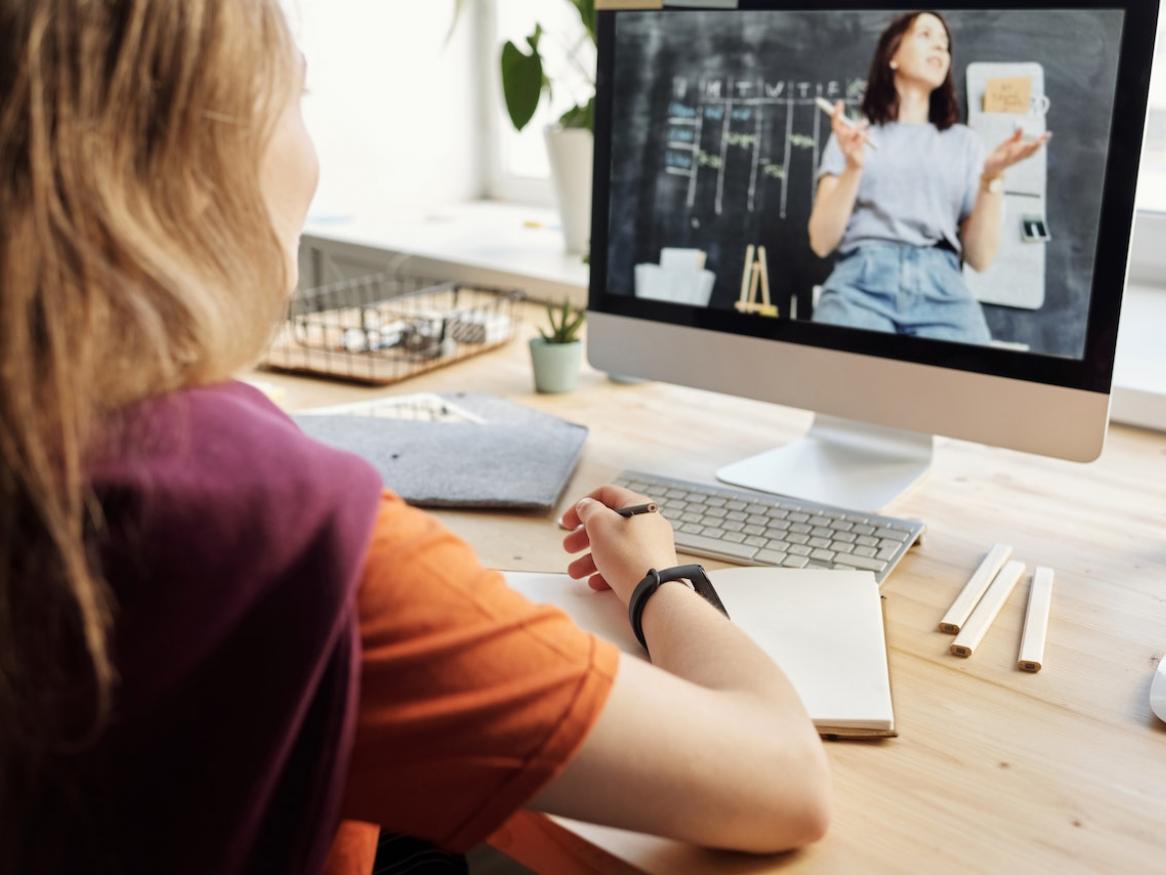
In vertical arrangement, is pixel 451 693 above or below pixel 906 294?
below

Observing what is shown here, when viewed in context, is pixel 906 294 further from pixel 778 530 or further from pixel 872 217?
pixel 778 530

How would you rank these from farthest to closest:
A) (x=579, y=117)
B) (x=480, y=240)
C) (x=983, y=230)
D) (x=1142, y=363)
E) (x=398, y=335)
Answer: (x=480, y=240)
(x=579, y=117)
(x=398, y=335)
(x=1142, y=363)
(x=983, y=230)

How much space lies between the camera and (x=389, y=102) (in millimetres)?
2621

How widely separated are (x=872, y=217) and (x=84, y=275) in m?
0.78

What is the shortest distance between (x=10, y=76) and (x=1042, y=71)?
0.82m

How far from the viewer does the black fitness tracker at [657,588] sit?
32.1 inches

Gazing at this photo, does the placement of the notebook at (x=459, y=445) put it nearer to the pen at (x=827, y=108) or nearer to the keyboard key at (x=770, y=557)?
the keyboard key at (x=770, y=557)

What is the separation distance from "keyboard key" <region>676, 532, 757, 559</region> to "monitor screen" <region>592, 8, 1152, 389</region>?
0.25 meters

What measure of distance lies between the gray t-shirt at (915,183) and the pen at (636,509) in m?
0.35

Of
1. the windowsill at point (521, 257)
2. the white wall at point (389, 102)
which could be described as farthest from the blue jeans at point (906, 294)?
the white wall at point (389, 102)

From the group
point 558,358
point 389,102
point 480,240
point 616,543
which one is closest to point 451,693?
point 616,543

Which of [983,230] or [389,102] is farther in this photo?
[389,102]

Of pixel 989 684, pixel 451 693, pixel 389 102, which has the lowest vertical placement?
pixel 989 684

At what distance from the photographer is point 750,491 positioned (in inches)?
46.6
